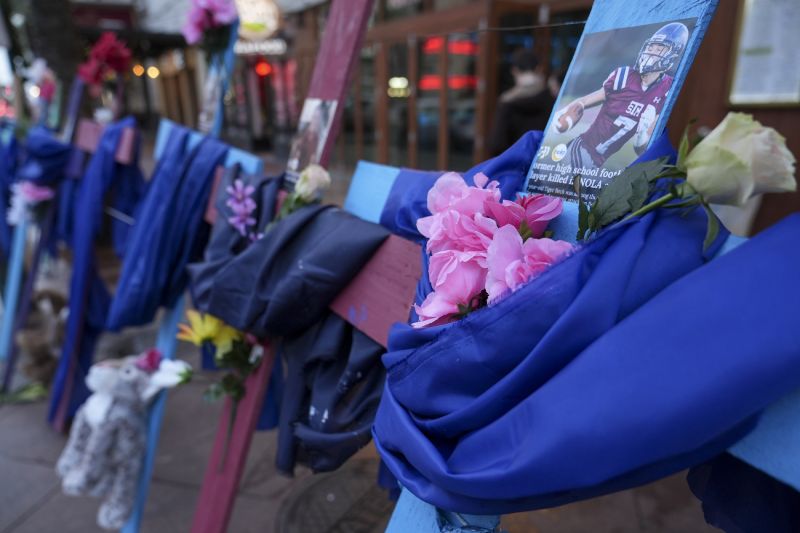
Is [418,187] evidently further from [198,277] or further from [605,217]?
[198,277]

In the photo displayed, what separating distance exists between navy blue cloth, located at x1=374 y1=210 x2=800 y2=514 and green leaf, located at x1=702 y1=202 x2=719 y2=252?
0.6 inches

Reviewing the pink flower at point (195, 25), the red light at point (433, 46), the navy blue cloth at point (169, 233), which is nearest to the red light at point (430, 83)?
the red light at point (433, 46)

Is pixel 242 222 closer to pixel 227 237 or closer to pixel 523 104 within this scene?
pixel 227 237

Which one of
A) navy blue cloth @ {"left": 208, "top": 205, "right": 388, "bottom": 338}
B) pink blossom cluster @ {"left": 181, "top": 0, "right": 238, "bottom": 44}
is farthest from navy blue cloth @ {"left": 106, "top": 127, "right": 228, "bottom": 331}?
navy blue cloth @ {"left": 208, "top": 205, "right": 388, "bottom": 338}

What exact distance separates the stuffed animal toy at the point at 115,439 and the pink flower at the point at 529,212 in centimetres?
159

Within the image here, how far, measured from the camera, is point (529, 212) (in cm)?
65

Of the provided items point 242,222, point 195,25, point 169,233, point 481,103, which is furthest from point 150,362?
point 481,103

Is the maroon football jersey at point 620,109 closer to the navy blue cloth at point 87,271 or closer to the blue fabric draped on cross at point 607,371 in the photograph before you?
the blue fabric draped on cross at point 607,371

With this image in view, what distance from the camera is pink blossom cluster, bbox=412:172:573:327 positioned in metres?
0.59

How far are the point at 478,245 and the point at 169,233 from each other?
1447 mm

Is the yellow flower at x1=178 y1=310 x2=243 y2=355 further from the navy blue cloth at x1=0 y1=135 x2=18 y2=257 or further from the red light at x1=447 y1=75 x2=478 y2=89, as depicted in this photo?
the red light at x1=447 y1=75 x2=478 y2=89

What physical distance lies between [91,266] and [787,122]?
151 inches

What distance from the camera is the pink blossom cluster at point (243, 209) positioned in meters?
1.37

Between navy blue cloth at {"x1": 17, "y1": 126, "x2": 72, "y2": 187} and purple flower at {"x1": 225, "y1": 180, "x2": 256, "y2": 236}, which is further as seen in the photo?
navy blue cloth at {"x1": 17, "y1": 126, "x2": 72, "y2": 187}
